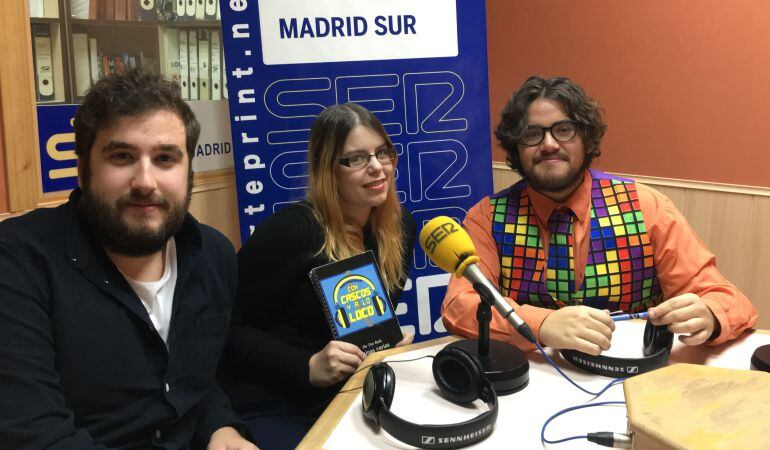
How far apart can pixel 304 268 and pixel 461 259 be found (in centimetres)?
65

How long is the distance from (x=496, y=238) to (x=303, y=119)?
1.22 metres

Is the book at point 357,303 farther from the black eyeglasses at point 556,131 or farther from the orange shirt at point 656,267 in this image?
the black eyeglasses at point 556,131

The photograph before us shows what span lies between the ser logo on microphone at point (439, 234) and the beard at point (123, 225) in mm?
545

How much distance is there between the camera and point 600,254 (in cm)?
182

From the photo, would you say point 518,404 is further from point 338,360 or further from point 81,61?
point 81,61

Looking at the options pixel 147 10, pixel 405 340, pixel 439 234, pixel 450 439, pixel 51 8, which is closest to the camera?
pixel 450 439

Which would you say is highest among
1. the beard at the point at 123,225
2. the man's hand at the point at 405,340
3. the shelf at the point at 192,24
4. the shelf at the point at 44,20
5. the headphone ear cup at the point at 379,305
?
the shelf at the point at 192,24

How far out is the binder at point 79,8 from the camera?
8.90 ft

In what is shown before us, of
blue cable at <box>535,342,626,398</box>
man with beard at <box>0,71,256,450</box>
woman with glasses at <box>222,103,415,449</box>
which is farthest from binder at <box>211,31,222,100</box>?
blue cable at <box>535,342,626,398</box>

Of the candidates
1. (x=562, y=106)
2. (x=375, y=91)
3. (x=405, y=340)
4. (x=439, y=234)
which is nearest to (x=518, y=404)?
(x=439, y=234)

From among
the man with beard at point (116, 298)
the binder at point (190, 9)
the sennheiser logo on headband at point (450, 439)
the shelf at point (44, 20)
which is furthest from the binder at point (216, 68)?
the sennheiser logo on headband at point (450, 439)

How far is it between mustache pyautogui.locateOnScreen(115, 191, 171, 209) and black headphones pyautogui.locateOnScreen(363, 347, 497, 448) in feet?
1.81

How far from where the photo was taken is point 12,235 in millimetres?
1187

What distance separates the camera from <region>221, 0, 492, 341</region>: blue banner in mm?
2697
